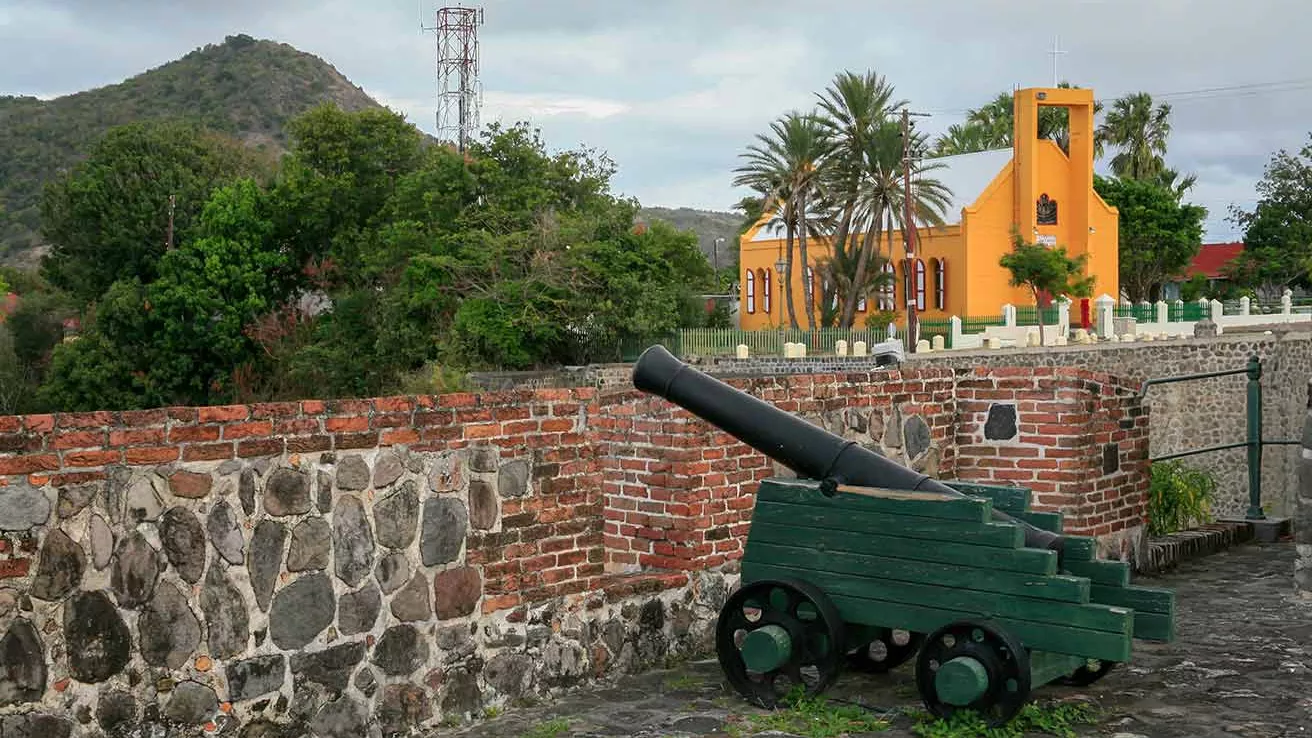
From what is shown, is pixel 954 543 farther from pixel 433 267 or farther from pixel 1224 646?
pixel 433 267

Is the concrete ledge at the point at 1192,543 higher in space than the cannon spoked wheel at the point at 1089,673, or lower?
higher

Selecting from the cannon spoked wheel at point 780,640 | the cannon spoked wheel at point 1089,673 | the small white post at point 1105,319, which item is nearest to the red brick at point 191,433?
the cannon spoked wheel at point 780,640

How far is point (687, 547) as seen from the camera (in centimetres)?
674

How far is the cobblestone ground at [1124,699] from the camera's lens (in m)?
5.43

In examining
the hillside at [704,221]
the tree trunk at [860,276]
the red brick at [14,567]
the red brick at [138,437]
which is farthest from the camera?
the hillside at [704,221]

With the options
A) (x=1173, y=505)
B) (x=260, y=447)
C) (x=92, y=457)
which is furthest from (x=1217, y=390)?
(x=92, y=457)

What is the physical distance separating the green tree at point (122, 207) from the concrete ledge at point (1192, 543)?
49.7 m

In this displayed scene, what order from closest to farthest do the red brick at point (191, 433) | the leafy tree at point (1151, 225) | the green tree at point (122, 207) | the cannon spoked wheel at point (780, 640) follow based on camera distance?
the red brick at point (191, 433) → the cannon spoked wheel at point (780, 640) → the green tree at point (122, 207) → the leafy tree at point (1151, 225)

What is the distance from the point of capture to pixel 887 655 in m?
6.24

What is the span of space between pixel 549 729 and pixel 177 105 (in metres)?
120

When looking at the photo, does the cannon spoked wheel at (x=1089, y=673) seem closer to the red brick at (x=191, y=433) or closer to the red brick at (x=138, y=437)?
the red brick at (x=191, y=433)

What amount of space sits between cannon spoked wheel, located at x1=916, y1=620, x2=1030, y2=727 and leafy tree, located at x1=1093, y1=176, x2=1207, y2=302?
58.4 m

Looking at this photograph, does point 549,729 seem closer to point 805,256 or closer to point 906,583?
point 906,583

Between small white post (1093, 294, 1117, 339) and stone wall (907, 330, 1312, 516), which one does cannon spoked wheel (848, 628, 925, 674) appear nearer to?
stone wall (907, 330, 1312, 516)
